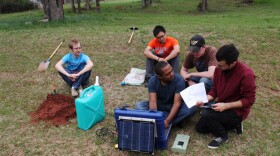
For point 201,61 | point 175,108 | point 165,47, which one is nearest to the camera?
point 175,108

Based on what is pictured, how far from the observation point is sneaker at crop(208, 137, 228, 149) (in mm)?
3679

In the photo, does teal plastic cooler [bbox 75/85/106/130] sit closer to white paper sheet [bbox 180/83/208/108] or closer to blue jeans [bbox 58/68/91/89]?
blue jeans [bbox 58/68/91/89]

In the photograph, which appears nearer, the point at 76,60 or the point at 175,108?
the point at 175,108

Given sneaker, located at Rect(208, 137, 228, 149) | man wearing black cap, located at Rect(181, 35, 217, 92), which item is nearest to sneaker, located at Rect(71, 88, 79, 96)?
man wearing black cap, located at Rect(181, 35, 217, 92)

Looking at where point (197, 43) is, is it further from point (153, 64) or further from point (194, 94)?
point (153, 64)

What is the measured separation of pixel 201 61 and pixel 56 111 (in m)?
2.42

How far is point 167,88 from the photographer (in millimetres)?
3973

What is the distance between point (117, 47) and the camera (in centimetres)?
800

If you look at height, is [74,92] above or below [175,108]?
below

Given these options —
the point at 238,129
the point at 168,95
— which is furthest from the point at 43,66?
the point at 238,129

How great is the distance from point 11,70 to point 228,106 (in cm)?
532

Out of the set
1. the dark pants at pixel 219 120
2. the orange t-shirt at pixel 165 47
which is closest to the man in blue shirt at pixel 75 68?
the orange t-shirt at pixel 165 47

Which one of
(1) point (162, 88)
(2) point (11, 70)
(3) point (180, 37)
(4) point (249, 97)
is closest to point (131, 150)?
(1) point (162, 88)

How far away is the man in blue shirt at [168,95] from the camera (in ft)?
12.4
